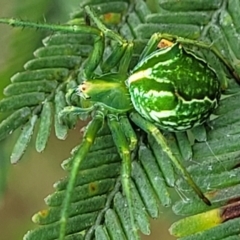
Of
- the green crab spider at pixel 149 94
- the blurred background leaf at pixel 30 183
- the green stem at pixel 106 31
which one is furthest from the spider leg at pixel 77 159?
the blurred background leaf at pixel 30 183

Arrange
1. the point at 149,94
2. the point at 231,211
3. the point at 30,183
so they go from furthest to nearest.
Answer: the point at 30,183 < the point at 149,94 < the point at 231,211

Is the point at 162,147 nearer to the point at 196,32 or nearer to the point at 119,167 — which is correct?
the point at 119,167

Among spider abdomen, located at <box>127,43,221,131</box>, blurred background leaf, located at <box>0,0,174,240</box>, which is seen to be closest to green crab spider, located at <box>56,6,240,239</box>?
spider abdomen, located at <box>127,43,221,131</box>

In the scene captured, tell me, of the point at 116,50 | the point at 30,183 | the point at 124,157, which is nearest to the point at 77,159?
the point at 124,157

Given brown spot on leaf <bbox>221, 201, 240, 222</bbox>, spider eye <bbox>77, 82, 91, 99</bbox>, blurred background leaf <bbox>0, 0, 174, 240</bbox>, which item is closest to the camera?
brown spot on leaf <bbox>221, 201, 240, 222</bbox>

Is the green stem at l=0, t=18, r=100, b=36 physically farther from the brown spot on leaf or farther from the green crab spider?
the brown spot on leaf

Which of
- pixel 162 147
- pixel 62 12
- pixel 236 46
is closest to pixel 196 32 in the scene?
pixel 236 46

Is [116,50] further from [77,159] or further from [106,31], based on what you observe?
[77,159]
